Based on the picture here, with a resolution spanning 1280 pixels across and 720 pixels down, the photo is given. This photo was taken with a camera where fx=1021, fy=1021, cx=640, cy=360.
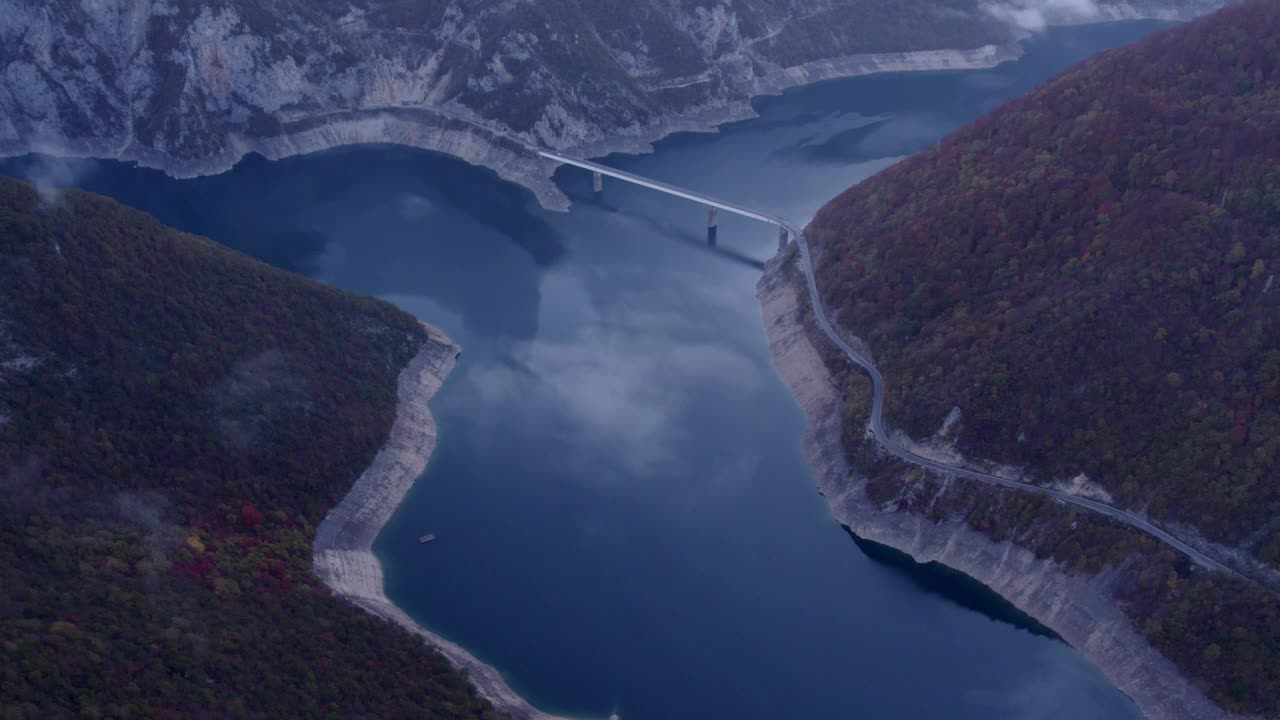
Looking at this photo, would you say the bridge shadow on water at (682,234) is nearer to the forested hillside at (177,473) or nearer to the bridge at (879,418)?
the bridge at (879,418)

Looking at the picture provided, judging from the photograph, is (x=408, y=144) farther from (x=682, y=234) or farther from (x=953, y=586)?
(x=953, y=586)

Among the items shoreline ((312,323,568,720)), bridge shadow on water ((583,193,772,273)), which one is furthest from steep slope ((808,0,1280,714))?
shoreline ((312,323,568,720))

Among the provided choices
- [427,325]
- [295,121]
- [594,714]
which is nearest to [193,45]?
[295,121]

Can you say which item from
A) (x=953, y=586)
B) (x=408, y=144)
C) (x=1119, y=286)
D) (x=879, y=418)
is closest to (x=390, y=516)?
(x=879, y=418)

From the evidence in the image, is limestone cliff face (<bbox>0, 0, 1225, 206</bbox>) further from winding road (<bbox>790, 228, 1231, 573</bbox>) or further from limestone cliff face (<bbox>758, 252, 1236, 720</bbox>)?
limestone cliff face (<bbox>758, 252, 1236, 720</bbox>)

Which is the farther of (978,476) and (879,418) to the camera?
(879,418)

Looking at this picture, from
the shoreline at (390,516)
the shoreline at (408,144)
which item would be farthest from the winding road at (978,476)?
the shoreline at (408,144)
